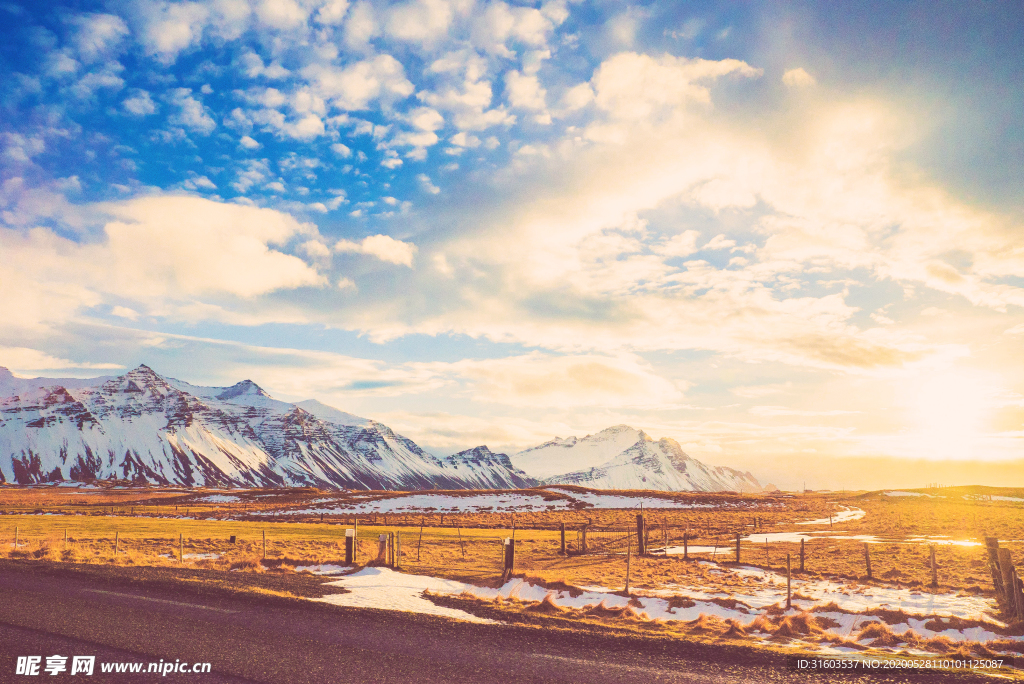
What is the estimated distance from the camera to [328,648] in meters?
9.88

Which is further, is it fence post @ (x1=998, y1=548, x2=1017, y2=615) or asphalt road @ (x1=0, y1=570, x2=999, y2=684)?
fence post @ (x1=998, y1=548, x2=1017, y2=615)

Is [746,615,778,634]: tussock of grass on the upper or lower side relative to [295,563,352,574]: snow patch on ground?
upper

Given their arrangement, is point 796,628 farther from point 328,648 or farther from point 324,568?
point 324,568

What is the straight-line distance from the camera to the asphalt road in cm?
851

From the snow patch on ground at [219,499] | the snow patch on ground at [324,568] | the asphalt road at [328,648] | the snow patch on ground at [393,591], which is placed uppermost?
the asphalt road at [328,648]

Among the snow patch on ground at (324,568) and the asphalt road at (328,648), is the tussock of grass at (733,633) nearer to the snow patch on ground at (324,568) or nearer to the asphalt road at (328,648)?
the asphalt road at (328,648)

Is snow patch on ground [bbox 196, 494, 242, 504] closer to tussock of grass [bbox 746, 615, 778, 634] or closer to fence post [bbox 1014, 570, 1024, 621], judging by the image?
tussock of grass [bbox 746, 615, 778, 634]

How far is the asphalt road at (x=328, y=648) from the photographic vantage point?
335 inches

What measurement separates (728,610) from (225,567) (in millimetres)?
22327

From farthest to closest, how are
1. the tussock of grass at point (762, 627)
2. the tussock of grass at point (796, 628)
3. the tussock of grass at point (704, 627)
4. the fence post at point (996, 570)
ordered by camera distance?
the fence post at point (996, 570), the tussock of grass at point (762, 627), the tussock of grass at point (796, 628), the tussock of grass at point (704, 627)

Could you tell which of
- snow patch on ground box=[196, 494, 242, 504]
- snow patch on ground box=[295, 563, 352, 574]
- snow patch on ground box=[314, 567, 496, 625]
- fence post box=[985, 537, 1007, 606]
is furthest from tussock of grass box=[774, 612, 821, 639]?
snow patch on ground box=[196, 494, 242, 504]

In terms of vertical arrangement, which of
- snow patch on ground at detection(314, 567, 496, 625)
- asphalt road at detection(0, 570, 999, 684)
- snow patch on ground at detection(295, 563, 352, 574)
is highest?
asphalt road at detection(0, 570, 999, 684)

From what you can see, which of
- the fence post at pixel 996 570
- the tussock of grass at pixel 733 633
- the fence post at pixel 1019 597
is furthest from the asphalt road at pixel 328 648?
the fence post at pixel 996 570

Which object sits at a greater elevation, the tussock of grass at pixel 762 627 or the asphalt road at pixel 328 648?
the asphalt road at pixel 328 648
